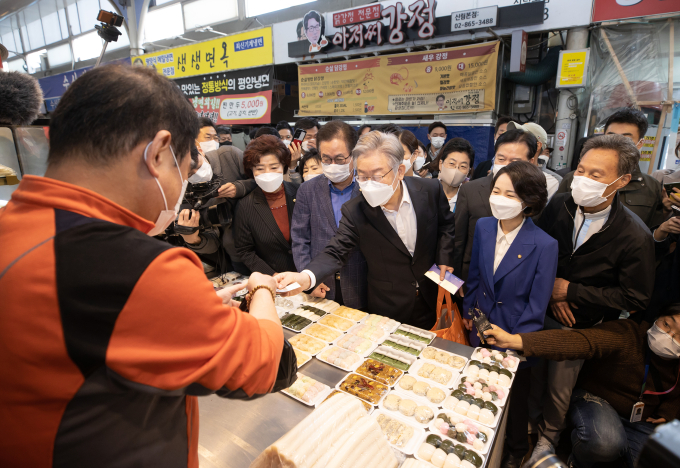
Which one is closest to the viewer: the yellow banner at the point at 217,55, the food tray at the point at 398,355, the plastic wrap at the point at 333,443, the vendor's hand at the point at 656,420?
the plastic wrap at the point at 333,443

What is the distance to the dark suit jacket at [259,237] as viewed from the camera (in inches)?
108

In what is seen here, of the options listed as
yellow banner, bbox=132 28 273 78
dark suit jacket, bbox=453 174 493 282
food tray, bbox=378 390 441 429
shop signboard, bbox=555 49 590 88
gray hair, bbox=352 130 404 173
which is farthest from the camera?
yellow banner, bbox=132 28 273 78

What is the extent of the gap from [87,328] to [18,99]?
240 cm

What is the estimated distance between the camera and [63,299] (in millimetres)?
629

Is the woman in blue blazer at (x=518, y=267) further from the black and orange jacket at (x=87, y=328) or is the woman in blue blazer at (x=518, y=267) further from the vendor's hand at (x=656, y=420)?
the black and orange jacket at (x=87, y=328)

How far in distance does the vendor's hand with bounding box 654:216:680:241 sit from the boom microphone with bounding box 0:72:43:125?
13.7 ft

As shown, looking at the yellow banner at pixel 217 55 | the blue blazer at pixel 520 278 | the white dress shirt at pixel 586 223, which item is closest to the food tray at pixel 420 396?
the blue blazer at pixel 520 278

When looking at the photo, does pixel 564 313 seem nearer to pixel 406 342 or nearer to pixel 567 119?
pixel 406 342

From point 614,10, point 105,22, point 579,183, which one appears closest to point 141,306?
point 579,183

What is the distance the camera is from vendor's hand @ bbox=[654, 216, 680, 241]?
7.41ft

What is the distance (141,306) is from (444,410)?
131cm

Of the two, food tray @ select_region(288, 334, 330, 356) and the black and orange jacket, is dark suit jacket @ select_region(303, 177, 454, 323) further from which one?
the black and orange jacket

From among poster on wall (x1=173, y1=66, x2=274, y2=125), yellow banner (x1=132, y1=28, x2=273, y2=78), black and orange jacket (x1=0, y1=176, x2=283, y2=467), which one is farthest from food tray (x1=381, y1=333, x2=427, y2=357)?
yellow banner (x1=132, y1=28, x2=273, y2=78)

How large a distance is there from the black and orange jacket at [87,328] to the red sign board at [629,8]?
21.1ft
